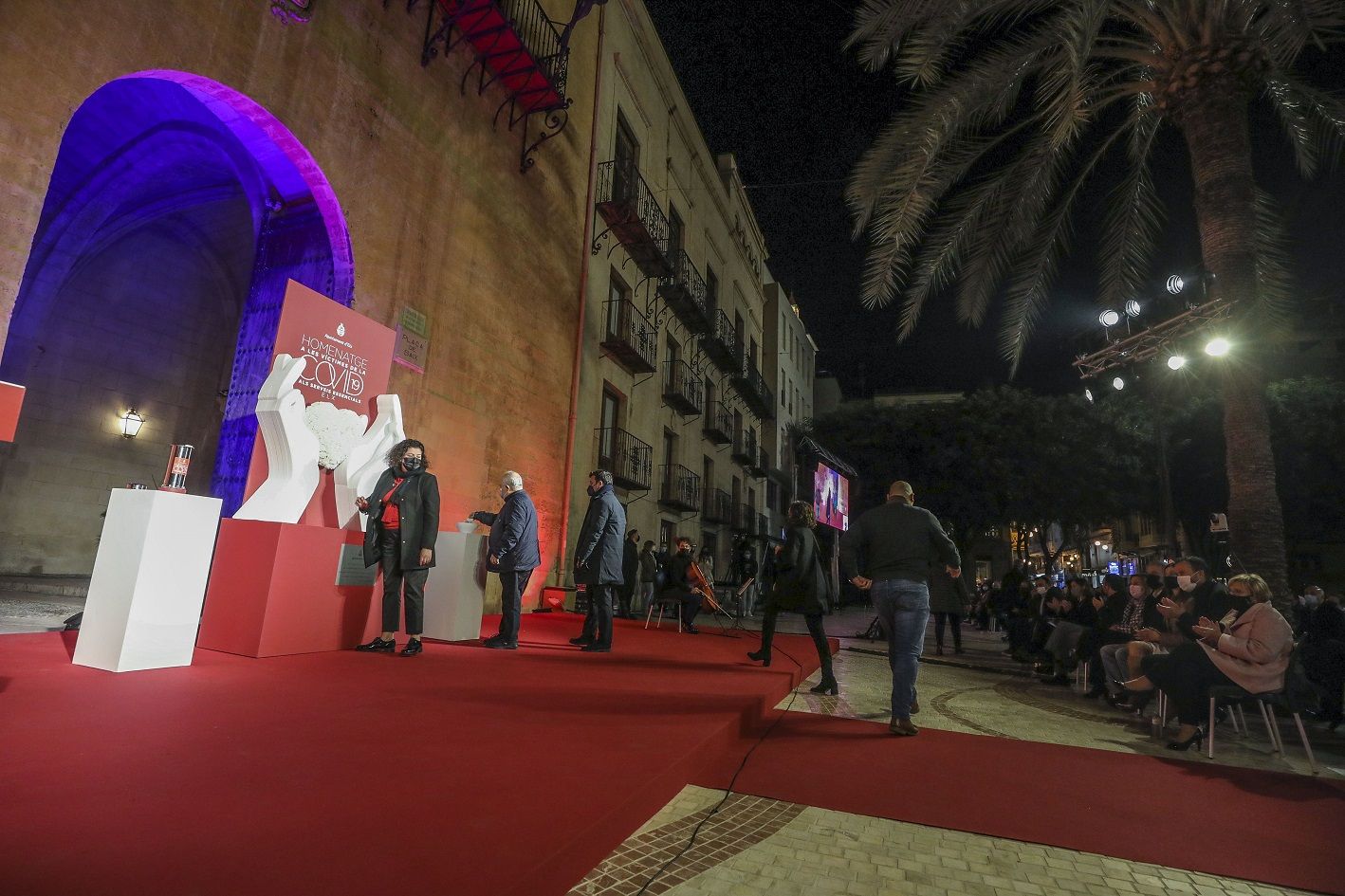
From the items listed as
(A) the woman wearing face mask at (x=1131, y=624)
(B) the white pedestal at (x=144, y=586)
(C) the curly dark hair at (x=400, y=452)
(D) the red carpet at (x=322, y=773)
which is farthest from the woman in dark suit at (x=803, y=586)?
(B) the white pedestal at (x=144, y=586)

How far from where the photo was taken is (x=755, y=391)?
23.9 m

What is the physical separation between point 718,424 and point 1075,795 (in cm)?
1772

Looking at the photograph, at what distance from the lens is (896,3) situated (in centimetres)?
698

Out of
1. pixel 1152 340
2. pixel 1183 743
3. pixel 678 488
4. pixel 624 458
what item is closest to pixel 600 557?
pixel 1183 743

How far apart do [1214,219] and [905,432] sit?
17897 mm

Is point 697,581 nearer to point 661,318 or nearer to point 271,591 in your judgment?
point 271,591

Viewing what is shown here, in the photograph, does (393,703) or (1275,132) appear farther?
(1275,132)

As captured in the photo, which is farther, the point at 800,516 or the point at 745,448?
the point at 745,448

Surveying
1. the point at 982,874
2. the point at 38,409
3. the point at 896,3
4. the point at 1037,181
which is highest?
the point at 896,3

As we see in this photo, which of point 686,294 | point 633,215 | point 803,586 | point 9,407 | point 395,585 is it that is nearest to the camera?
point 9,407

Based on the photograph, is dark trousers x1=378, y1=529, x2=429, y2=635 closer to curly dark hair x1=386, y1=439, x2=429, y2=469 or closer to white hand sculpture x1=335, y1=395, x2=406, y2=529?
white hand sculpture x1=335, y1=395, x2=406, y2=529

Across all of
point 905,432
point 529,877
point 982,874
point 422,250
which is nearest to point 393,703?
point 529,877

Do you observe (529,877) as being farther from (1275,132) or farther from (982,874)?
(1275,132)

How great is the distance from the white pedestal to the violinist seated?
20.6 ft
